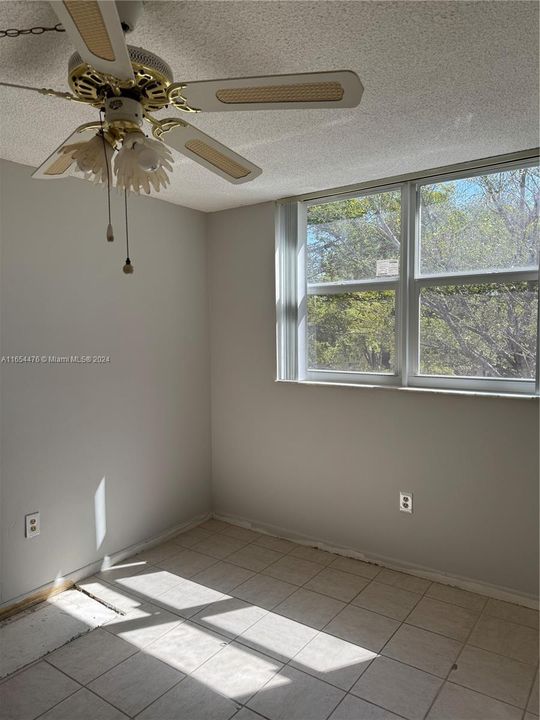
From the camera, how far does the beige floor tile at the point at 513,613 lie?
94.1 inches

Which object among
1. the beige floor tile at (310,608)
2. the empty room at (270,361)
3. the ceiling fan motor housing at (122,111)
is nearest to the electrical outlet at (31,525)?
the empty room at (270,361)

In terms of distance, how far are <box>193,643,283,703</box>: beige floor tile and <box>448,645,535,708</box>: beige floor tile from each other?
0.76 metres

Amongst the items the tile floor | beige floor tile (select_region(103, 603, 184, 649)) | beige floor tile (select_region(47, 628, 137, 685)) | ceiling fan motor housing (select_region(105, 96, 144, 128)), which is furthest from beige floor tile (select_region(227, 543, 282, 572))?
ceiling fan motor housing (select_region(105, 96, 144, 128))

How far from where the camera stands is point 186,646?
2221mm

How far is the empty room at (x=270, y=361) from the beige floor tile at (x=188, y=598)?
0.02 meters

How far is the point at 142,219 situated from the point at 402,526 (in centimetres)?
247

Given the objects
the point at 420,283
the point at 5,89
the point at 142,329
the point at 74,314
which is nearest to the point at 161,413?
the point at 142,329

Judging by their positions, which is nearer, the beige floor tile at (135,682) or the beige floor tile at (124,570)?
the beige floor tile at (135,682)

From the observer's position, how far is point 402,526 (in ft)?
9.52

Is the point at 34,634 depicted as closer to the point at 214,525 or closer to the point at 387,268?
the point at 214,525

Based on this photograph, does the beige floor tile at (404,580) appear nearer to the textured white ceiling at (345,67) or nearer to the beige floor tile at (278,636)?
the beige floor tile at (278,636)

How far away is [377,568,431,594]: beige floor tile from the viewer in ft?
8.93

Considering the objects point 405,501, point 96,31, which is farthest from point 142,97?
point 405,501

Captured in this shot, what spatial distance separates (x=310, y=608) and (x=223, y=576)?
58cm
